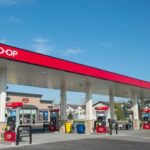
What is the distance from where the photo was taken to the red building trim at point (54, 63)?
1733 centimetres

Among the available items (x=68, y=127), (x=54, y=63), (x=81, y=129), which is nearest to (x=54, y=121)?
(x=68, y=127)

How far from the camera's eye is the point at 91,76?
2422 cm

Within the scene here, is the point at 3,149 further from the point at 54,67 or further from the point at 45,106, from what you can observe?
the point at 45,106

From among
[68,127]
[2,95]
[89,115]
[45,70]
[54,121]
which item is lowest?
[68,127]

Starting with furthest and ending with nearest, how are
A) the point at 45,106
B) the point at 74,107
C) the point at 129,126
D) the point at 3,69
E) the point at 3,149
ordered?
the point at 74,107 → the point at 45,106 → the point at 129,126 → the point at 3,69 → the point at 3,149

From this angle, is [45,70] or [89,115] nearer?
[45,70]

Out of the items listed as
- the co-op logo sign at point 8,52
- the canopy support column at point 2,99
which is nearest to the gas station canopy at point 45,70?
the co-op logo sign at point 8,52

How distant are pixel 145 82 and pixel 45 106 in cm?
3835

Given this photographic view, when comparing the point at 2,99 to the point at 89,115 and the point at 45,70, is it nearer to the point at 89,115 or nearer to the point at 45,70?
the point at 45,70

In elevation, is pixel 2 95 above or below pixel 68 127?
above

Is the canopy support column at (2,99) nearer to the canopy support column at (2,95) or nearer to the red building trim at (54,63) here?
the canopy support column at (2,95)

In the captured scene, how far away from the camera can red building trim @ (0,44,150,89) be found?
56.9ft

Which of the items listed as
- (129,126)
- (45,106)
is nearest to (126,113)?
(45,106)

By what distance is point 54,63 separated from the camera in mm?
20375
